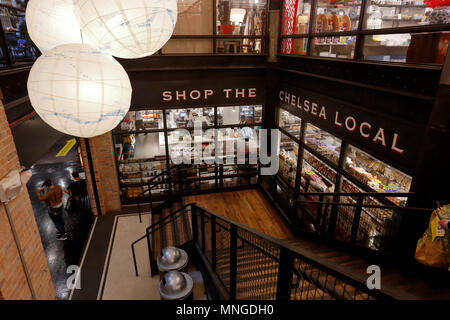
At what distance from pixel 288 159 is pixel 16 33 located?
20.3ft

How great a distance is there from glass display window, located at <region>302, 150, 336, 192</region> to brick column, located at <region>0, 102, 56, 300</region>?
517cm

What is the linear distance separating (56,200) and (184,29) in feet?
16.4

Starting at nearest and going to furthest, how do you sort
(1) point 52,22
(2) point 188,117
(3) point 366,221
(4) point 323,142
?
1. (1) point 52,22
2. (3) point 366,221
3. (4) point 323,142
4. (2) point 188,117

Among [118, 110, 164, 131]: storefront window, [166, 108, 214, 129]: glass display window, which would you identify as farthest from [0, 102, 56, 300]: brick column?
[166, 108, 214, 129]: glass display window

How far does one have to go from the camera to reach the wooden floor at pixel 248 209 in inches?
256

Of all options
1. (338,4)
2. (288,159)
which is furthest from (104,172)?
(338,4)

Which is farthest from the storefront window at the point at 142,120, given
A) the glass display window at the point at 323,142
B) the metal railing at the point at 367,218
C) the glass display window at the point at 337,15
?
the glass display window at the point at 337,15

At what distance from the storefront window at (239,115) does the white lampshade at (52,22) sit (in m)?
5.74

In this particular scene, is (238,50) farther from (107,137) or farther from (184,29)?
(107,137)

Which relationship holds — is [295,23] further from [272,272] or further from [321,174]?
[272,272]

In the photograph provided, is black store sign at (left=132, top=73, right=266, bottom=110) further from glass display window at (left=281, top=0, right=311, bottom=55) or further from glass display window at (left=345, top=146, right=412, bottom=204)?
glass display window at (left=345, top=146, right=412, bottom=204)

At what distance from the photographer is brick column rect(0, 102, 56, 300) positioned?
274 cm

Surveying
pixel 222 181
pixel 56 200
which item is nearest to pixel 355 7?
pixel 222 181

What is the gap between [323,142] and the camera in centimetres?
608
